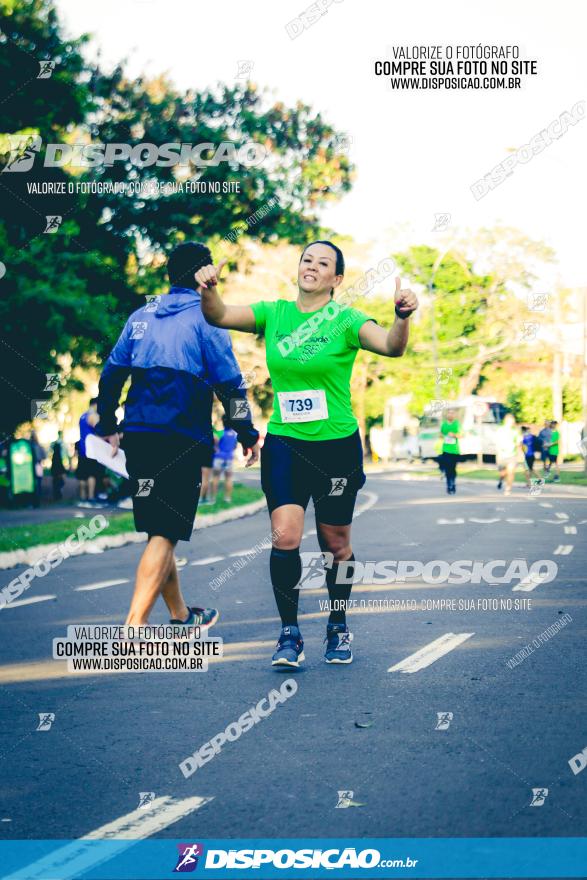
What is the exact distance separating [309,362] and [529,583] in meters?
4.56

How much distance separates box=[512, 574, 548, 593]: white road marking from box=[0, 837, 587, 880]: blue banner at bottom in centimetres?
607

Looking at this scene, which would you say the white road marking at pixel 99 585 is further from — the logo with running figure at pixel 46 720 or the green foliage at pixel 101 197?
the green foliage at pixel 101 197

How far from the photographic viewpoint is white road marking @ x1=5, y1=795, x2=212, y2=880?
3.43m

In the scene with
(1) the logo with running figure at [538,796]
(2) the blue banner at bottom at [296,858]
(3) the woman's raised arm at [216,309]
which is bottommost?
(1) the logo with running figure at [538,796]

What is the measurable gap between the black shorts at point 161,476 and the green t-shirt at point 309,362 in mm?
471

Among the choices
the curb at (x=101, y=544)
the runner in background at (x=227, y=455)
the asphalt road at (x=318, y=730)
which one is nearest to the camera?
the asphalt road at (x=318, y=730)

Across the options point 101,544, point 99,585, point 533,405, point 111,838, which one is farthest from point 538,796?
point 533,405

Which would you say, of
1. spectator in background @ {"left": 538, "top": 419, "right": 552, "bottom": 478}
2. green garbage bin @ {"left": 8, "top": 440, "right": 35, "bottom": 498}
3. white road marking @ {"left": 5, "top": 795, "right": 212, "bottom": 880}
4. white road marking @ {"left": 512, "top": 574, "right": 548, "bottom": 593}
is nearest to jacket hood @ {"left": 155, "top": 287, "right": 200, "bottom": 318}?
white road marking @ {"left": 5, "top": 795, "right": 212, "bottom": 880}

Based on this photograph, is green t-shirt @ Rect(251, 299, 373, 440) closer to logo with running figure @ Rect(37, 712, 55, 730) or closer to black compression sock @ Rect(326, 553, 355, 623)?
black compression sock @ Rect(326, 553, 355, 623)

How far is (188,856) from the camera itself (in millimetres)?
3545

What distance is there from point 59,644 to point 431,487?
25.8 m

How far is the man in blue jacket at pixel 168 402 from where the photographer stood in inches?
241

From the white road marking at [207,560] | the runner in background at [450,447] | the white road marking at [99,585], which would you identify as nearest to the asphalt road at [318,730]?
the white road marking at [99,585]

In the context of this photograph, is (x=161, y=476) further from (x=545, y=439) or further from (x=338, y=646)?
(x=545, y=439)
